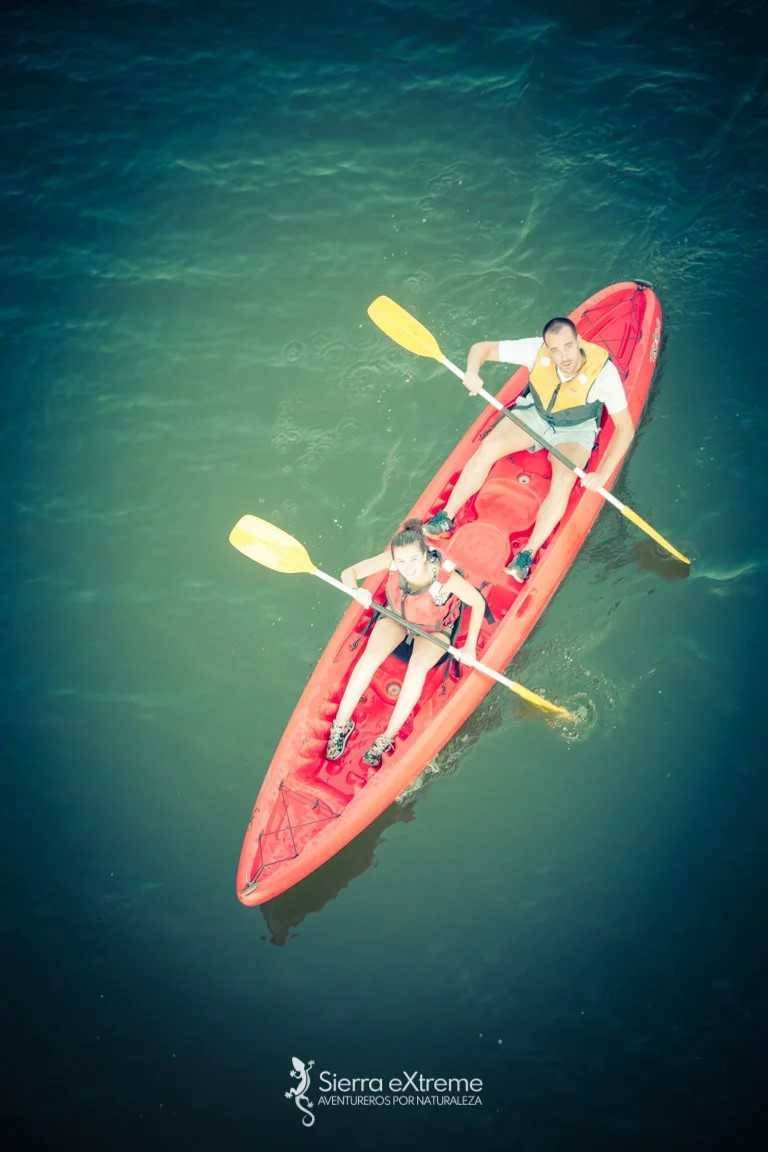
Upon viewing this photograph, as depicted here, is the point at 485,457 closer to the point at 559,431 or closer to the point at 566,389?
the point at 559,431

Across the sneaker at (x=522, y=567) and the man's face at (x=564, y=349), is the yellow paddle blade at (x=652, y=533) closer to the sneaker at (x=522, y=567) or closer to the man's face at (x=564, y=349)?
the sneaker at (x=522, y=567)

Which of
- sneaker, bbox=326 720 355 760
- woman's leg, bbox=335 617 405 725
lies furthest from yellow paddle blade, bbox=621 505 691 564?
sneaker, bbox=326 720 355 760

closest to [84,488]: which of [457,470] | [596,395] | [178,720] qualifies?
[178,720]

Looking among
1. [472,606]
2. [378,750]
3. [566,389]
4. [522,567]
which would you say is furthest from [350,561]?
[566,389]

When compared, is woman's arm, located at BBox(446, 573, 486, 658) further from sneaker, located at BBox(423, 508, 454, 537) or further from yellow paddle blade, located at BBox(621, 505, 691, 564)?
yellow paddle blade, located at BBox(621, 505, 691, 564)

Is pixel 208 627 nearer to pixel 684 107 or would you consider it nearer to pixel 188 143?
pixel 188 143

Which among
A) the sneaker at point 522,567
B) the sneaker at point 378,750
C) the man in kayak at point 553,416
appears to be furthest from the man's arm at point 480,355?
the sneaker at point 378,750
